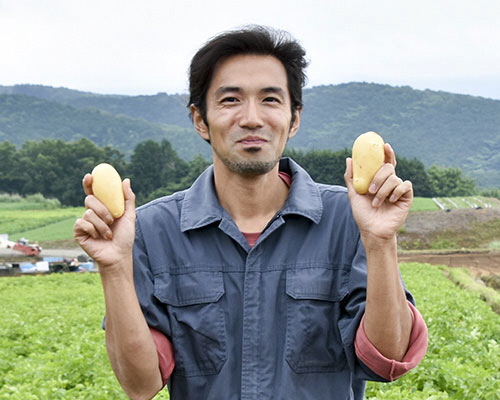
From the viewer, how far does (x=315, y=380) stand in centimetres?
205

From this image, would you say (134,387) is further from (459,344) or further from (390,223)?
(459,344)

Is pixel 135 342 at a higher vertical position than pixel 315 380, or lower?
higher

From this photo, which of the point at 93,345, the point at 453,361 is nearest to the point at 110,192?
the point at 453,361

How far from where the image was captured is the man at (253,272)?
6.25 ft

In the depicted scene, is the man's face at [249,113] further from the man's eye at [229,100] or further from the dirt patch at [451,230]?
the dirt patch at [451,230]

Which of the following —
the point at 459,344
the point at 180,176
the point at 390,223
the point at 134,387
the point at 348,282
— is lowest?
the point at 180,176

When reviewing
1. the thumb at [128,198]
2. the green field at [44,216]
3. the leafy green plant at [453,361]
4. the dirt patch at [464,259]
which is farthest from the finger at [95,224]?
the green field at [44,216]

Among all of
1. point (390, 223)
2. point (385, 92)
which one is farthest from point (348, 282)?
point (385, 92)

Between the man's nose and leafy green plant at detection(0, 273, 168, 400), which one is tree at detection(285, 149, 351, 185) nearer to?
leafy green plant at detection(0, 273, 168, 400)

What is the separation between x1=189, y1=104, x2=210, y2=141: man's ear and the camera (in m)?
2.35

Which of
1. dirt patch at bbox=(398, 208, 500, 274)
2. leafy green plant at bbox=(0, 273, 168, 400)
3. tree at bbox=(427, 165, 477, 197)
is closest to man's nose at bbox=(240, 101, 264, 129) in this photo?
leafy green plant at bbox=(0, 273, 168, 400)

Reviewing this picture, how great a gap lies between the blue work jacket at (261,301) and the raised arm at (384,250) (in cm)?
11

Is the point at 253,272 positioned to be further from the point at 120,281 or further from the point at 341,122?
the point at 341,122

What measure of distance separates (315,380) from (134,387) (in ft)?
1.89
